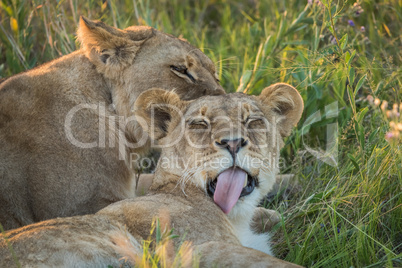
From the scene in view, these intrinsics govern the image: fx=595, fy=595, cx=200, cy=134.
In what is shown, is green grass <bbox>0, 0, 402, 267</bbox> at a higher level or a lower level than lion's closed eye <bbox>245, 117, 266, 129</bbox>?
lower

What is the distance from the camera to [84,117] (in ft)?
12.9

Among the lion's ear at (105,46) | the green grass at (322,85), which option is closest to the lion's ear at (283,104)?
A: the green grass at (322,85)

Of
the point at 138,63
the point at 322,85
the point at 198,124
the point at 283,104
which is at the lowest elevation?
the point at 322,85

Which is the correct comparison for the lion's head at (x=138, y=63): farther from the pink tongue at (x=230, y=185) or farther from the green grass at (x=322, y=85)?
the pink tongue at (x=230, y=185)

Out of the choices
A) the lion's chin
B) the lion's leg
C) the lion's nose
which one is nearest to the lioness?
the lion's chin

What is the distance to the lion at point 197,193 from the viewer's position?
2.78 m

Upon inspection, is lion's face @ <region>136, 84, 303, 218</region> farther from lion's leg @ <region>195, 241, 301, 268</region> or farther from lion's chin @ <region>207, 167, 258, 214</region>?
lion's leg @ <region>195, 241, 301, 268</region>

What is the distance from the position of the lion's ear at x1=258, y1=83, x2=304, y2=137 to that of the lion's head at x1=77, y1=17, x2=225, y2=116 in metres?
0.44

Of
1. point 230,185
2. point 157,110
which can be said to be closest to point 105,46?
point 157,110

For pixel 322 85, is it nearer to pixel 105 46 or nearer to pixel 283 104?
pixel 283 104

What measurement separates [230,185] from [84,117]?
3.82 feet

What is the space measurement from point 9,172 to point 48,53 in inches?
97.5

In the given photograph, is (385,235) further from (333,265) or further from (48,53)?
(48,53)

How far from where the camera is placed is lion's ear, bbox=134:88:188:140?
379 centimetres
